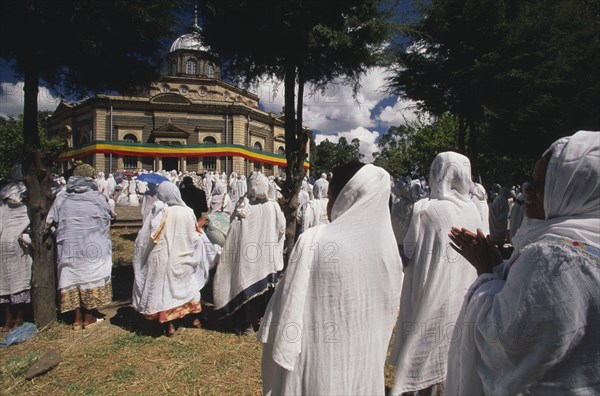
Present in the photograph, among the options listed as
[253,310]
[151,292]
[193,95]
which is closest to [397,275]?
[253,310]

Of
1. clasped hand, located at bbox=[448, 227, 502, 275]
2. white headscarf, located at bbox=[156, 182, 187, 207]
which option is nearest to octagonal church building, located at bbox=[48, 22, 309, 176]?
white headscarf, located at bbox=[156, 182, 187, 207]

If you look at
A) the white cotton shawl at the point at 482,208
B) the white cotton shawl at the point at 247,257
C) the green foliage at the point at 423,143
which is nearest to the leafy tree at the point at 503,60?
the white cotton shawl at the point at 482,208

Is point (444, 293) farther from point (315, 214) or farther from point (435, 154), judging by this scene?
point (435, 154)

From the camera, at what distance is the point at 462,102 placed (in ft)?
25.7

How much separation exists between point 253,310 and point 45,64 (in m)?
3.74

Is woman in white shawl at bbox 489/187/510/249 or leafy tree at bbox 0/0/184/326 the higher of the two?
leafy tree at bbox 0/0/184/326

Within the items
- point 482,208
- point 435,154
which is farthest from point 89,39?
point 435,154

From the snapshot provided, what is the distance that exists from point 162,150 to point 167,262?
2277cm

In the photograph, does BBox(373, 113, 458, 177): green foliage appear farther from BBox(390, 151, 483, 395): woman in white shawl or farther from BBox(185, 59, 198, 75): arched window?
BBox(185, 59, 198, 75): arched window

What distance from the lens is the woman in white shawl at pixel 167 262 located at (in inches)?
154

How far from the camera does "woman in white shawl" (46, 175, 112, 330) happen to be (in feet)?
13.3

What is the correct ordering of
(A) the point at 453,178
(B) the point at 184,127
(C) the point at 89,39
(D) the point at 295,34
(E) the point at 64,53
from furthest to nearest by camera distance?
(B) the point at 184,127 → (D) the point at 295,34 → (E) the point at 64,53 → (C) the point at 89,39 → (A) the point at 453,178

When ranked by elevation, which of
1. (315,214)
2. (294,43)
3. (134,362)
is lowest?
(134,362)

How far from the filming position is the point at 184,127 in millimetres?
33000
